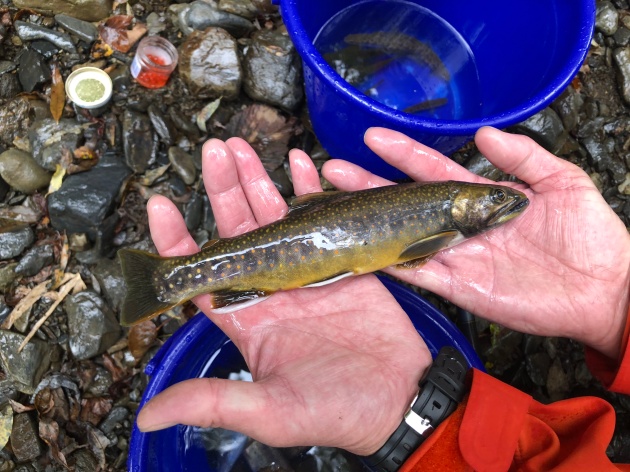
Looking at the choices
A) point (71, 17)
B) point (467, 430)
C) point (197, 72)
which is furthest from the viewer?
point (71, 17)

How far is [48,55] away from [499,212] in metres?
4.96

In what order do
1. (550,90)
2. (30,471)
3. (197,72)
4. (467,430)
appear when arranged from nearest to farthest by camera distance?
(467,430) < (550,90) < (30,471) < (197,72)

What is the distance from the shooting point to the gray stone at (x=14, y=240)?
16.1 feet

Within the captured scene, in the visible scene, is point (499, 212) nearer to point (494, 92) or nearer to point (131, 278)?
point (494, 92)

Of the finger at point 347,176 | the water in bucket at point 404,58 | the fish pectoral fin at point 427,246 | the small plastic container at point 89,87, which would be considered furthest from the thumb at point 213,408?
the water in bucket at point 404,58

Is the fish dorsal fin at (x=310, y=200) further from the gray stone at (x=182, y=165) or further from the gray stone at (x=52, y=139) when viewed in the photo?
the gray stone at (x=52, y=139)

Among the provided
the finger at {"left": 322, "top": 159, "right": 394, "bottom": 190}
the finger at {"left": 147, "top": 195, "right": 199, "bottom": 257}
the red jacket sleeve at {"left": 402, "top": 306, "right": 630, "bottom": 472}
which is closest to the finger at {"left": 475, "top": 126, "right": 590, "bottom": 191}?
the finger at {"left": 322, "top": 159, "right": 394, "bottom": 190}

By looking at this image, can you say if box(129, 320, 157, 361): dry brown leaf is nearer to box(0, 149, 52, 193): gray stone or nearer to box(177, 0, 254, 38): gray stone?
box(0, 149, 52, 193): gray stone

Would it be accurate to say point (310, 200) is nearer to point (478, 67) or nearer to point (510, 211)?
point (510, 211)

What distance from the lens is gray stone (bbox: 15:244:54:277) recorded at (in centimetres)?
493

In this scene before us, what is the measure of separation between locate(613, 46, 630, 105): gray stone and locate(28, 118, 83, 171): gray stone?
5946mm

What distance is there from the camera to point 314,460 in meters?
4.47

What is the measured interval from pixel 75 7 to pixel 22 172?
197cm

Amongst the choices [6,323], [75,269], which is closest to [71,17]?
[75,269]
